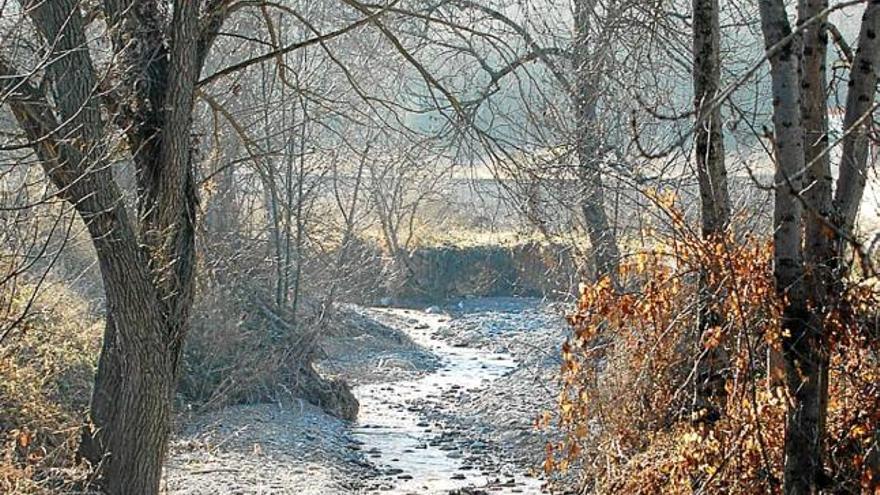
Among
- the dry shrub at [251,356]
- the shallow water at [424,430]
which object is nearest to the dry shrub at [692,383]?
the shallow water at [424,430]

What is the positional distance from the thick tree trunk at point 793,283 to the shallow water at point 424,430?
6.23 meters

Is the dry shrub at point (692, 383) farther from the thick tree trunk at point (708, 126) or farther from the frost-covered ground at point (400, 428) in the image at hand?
the frost-covered ground at point (400, 428)

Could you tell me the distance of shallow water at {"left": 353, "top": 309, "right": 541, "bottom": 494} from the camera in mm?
12266

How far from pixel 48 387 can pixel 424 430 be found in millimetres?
5155

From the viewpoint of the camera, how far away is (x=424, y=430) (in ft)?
50.1

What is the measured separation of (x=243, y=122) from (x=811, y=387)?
11.7m

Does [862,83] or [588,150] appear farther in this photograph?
[588,150]

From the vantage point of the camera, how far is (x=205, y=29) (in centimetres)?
859

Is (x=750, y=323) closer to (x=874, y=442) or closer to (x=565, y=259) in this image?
(x=874, y=442)

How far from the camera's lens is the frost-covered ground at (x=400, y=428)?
1213 centimetres

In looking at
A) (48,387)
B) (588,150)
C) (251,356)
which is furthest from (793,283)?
(251,356)

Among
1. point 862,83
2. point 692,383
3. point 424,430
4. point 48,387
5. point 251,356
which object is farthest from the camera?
point 251,356

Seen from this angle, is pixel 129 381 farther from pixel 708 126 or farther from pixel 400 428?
pixel 400 428

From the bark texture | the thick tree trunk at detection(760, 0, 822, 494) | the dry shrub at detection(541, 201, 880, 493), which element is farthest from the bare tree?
the bark texture
